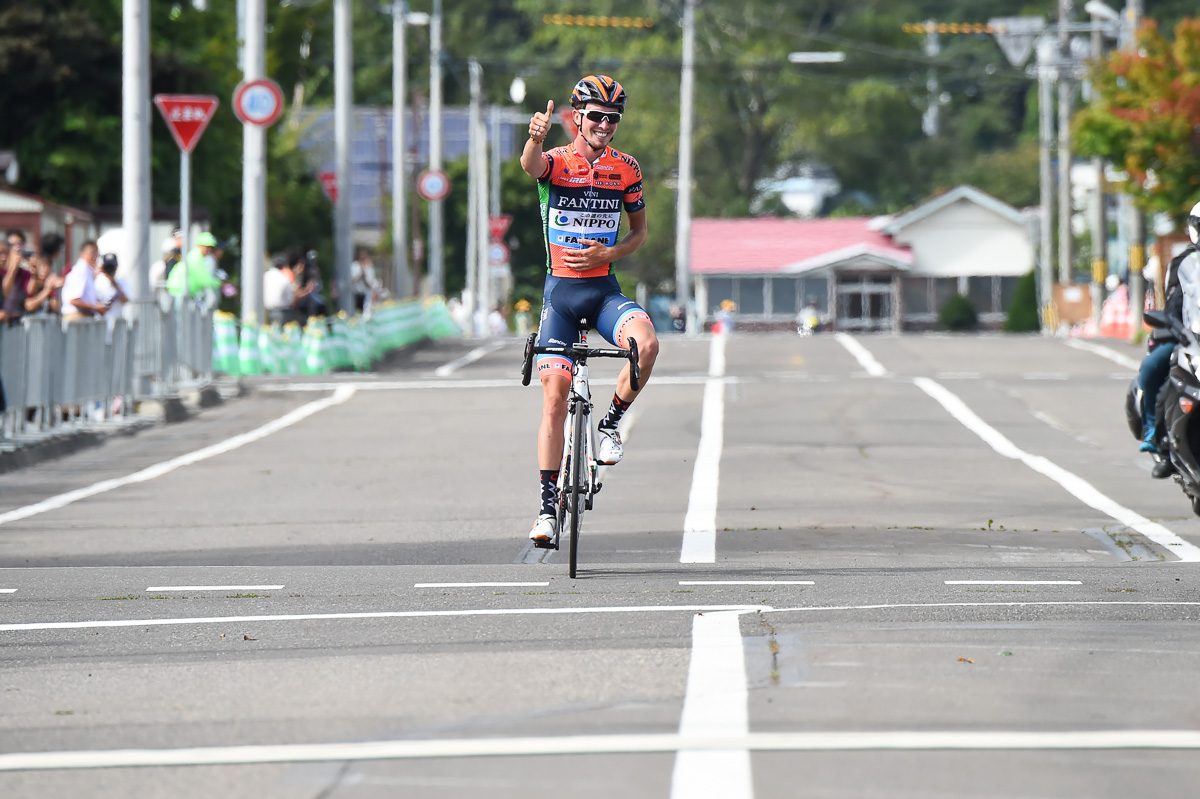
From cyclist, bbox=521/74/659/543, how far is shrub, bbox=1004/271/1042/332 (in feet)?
217

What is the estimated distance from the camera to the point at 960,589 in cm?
870

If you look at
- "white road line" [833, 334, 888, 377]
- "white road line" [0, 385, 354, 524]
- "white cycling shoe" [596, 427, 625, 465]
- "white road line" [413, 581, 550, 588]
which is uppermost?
"white cycling shoe" [596, 427, 625, 465]

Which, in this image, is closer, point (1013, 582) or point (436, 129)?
point (1013, 582)

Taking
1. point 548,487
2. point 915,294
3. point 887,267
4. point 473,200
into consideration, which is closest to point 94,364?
point 548,487

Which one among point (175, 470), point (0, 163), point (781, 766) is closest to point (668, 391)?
point (175, 470)

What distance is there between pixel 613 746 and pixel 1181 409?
6.73m

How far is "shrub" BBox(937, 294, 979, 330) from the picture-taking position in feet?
274

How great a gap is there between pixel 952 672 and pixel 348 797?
2.21m

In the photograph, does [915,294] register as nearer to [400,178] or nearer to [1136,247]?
[400,178]

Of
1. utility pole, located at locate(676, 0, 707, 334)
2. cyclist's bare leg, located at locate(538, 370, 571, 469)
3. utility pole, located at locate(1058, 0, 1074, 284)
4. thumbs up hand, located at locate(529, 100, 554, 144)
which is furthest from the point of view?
utility pole, located at locate(676, 0, 707, 334)

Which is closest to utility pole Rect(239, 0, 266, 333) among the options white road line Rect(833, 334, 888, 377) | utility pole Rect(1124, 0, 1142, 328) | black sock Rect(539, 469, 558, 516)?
white road line Rect(833, 334, 888, 377)

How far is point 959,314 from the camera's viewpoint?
83.4 metres

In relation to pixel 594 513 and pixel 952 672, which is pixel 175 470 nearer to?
pixel 594 513

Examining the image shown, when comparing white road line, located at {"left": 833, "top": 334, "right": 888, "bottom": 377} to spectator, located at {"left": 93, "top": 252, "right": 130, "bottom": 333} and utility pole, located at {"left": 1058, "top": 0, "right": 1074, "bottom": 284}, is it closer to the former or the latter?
spectator, located at {"left": 93, "top": 252, "right": 130, "bottom": 333}
